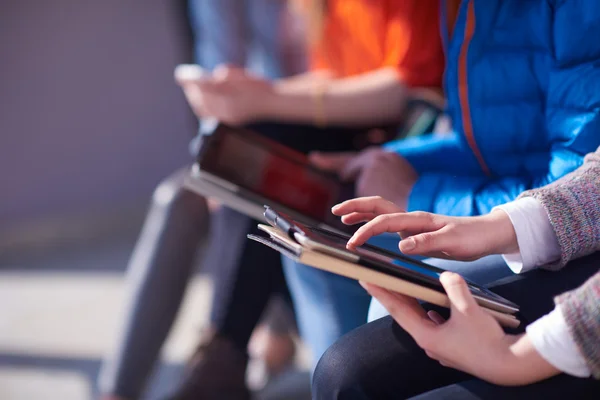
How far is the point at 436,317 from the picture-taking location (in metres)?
0.57

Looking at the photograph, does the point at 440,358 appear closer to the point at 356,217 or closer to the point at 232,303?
the point at 356,217

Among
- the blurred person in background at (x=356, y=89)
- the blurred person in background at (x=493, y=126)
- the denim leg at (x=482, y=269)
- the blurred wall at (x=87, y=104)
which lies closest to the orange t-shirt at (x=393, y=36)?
the blurred person in background at (x=356, y=89)

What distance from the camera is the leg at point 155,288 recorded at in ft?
3.55

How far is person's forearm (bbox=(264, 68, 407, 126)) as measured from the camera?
1120mm

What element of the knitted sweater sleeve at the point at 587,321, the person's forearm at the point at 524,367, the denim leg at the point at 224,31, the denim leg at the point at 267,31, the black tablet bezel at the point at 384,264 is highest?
the denim leg at the point at 267,31

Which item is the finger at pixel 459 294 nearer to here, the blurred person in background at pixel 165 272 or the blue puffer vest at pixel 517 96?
the blue puffer vest at pixel 517 96

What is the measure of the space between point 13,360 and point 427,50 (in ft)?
3.94

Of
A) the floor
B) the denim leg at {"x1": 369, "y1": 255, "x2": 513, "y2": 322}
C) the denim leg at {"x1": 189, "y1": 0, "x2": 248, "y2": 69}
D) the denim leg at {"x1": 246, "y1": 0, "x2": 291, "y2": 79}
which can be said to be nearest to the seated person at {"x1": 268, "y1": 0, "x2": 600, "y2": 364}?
the denim leg at {"x1": 369, "y1": 255, "x2": 513, "y2": 322}

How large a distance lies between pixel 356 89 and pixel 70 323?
1053 millimetres

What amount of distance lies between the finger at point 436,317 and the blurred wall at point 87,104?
229cm

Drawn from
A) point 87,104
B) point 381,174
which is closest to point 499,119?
point 381,174

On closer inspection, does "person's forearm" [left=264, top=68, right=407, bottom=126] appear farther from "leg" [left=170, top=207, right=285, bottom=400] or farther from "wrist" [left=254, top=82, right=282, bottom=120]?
"leg" [left=170, top=207, right=285, bottom=400]

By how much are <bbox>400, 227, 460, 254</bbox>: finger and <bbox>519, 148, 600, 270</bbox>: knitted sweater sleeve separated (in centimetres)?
9

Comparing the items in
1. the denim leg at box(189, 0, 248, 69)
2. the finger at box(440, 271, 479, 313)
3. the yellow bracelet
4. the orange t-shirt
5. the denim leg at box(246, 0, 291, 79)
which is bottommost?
the finger at box(440, 271, 479, 313)
